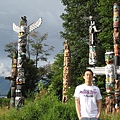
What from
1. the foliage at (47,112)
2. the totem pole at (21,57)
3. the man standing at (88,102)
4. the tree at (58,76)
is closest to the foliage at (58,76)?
the tree at (58,76)

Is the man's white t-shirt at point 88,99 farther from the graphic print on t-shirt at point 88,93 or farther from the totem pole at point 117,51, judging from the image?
the totem pole at point 117,51

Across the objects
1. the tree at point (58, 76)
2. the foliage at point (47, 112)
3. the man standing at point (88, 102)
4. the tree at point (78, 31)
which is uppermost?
the tree at point (78, 31)

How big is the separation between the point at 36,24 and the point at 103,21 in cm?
1265

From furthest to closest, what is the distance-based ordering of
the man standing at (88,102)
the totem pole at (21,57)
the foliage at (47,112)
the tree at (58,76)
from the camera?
the tree at (58,76)
the totem pole at (21,57)
the foliage at (47,112)
the man standing at (88,102)

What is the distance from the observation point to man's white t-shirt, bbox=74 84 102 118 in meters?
5.68

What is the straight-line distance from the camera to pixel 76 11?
92.4ft

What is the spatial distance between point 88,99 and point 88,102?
0.17ft

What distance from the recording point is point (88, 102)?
5715mm

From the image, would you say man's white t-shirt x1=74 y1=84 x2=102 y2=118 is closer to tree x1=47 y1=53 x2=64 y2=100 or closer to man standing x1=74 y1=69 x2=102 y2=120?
man standing x1=74 y1=69 x2=102 y2=120

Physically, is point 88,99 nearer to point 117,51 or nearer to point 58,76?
point 117,51

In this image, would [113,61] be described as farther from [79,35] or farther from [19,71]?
[79,35]

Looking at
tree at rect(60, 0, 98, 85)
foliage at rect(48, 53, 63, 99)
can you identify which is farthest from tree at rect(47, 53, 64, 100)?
tree at rect(60, 0, 98, 85)

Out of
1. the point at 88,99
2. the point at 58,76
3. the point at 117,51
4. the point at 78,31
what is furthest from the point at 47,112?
the point at 78,31

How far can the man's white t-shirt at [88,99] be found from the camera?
5676 millimetres
